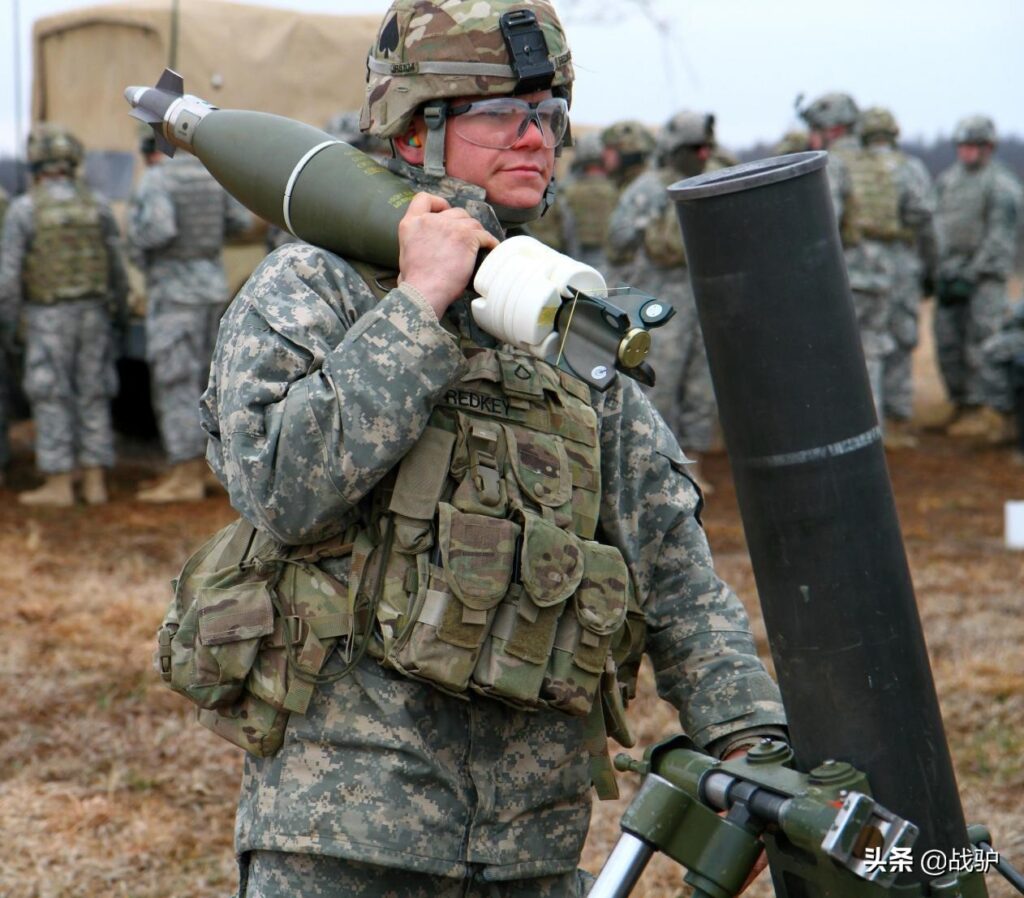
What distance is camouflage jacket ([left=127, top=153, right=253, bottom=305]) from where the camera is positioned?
8.91m

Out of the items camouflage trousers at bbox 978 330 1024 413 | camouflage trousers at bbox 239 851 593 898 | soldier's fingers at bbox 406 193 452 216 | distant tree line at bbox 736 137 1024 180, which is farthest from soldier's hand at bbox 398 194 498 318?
distant tree line at bbox 736 137 1024 180

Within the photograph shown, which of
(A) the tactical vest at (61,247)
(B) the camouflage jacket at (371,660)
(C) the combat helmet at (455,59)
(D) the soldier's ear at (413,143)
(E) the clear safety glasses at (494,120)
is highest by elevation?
(C) the combat helmet at (455,59)

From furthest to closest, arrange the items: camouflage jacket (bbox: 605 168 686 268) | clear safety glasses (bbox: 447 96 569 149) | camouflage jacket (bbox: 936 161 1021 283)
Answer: camouflage jacket (bbox: 936 161 1021 283) → camouflage jacket (bbox: 605 168 686 268) → clear safety glasses (bbox: 447 96 569 149)

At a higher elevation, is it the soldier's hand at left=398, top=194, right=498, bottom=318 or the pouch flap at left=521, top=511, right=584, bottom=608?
the soldier's hand at left=398, top=194, right=498, bottom=318

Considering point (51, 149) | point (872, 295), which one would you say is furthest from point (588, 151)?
point (51, 149)

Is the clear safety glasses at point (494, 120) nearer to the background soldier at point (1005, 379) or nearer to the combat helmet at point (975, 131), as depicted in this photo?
the background soldier at point (1005, 379)

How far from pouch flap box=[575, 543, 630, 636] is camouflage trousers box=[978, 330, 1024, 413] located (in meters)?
8.86

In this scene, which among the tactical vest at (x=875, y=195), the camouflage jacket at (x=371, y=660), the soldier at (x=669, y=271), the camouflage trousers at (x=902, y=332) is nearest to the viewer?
the camouflage jacket at (x=371, y=660)

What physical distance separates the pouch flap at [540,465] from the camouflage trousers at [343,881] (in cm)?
55

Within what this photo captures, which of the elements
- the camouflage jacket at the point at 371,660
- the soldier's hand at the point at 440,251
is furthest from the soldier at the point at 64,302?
the soldier's hand at the point at 440,251

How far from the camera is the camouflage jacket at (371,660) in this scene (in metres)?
2.16

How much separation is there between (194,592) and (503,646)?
1.64ft

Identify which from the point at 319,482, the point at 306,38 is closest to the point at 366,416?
the point at 319,482

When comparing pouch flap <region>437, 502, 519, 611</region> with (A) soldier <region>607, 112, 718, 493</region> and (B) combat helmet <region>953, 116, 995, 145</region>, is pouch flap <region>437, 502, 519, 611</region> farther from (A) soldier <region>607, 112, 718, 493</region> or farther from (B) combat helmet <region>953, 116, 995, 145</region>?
(B) combat helmet <region>953, 116, 995, 145</region>
